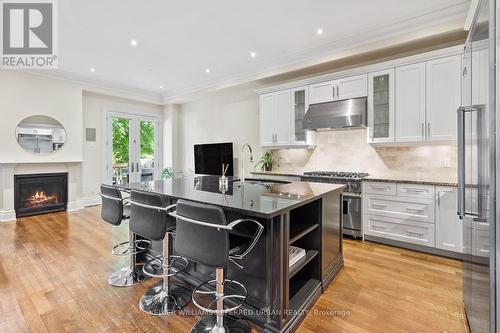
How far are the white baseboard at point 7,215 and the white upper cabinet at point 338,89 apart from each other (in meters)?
6.46

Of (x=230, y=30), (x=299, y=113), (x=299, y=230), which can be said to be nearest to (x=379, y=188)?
(x=299, y=113)

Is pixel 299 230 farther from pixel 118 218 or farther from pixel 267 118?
pixel 267 118

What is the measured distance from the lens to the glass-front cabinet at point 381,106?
380cm

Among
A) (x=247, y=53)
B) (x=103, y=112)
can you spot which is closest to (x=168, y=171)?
(x=103, y=112)

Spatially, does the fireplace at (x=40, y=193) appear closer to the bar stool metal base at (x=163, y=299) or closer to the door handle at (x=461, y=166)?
the bar stool metal base at (x=163, y=299)

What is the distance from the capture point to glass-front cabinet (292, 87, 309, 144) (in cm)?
474

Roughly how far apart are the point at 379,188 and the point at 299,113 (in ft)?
6.56

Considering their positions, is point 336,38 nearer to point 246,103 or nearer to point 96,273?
point 246,103

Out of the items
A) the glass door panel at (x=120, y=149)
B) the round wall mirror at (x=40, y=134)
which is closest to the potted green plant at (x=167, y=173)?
the glass door panel at (x=120, y=149)

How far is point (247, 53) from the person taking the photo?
4.68 metres

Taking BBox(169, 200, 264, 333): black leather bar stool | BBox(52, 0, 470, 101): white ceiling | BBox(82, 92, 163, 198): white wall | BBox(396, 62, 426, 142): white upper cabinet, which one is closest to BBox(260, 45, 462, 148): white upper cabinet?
BBox(396, 62, 426, 142): white upper cabinet

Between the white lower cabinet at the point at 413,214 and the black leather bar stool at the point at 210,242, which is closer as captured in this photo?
the black leather bar stool at the point at 210,242

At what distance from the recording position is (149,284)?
2.58 m
